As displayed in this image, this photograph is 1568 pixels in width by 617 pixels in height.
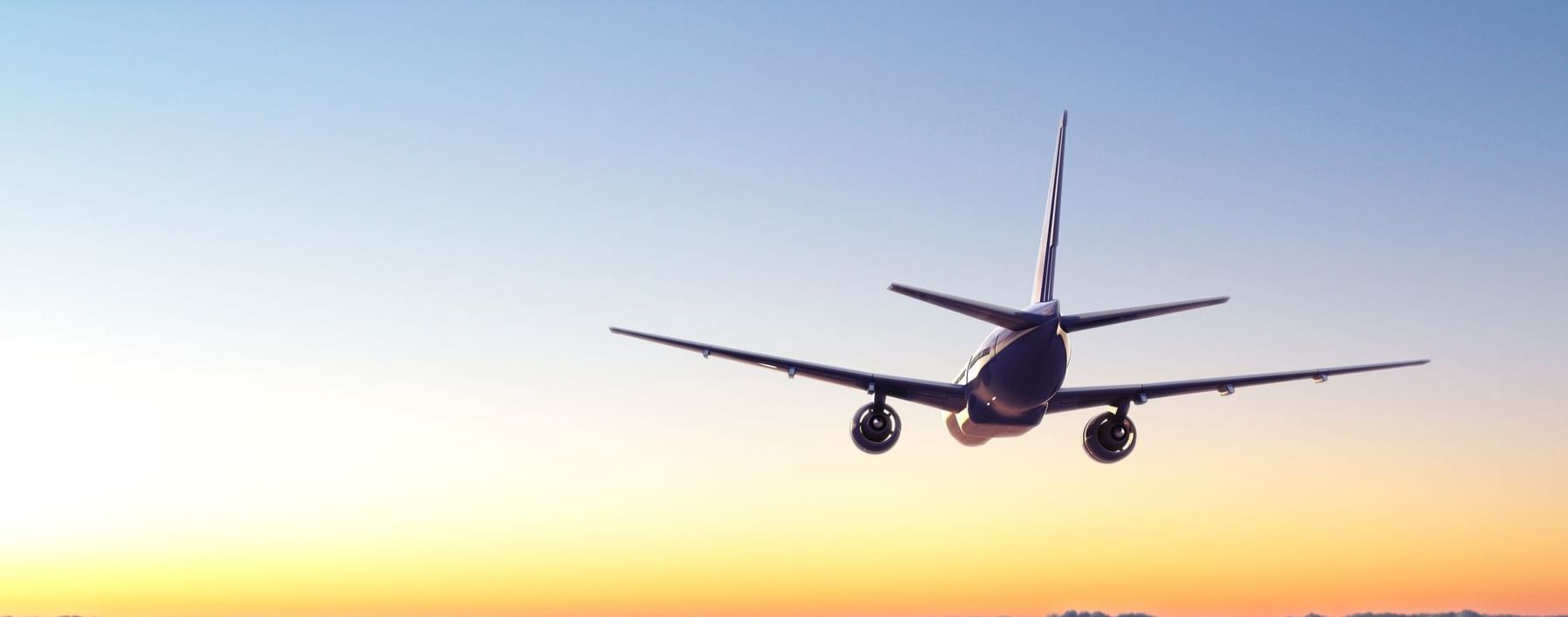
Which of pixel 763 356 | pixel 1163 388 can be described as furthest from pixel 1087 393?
pixel 763 356

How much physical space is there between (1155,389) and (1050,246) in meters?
8.09

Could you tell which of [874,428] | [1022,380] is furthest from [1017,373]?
[874,428]

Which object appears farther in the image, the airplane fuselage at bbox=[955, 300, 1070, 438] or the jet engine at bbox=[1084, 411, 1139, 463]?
the jet engine at bbox=[1084, 411, 1139, 463]

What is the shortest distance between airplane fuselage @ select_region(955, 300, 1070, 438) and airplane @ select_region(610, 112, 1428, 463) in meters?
0.04

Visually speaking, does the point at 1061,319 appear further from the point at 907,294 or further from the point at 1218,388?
the point at 1218,388

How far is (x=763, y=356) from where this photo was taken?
54.5 m

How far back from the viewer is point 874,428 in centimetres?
5978

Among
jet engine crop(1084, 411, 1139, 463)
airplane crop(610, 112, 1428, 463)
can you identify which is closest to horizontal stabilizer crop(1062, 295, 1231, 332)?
airplane crop(610, 112, 1428, 463)

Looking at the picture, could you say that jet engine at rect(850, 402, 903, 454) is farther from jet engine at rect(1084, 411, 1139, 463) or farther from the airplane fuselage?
jet engine at rect(1084, 411, 1139, 463)

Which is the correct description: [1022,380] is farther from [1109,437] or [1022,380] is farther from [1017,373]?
[1109,437]

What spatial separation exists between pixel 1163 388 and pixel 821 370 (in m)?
15.0

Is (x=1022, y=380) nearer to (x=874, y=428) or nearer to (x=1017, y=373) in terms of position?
(x=1017, y=373)

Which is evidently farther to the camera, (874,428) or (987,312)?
(874,428)

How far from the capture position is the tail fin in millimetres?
61219
